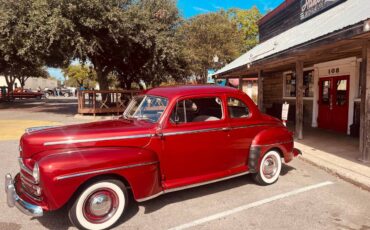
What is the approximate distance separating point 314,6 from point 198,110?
361 inches

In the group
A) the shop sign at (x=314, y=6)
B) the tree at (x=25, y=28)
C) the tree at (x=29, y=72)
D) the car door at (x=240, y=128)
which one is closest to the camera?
the car door at (x=240, y=128)

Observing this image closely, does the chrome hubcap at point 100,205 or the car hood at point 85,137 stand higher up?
the car hood at point 85,137

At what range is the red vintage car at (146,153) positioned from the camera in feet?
12.0

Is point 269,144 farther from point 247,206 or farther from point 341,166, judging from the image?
point 341,166

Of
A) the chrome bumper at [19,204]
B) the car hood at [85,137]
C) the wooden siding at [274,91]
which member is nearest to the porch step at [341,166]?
the car hood at [85,137]

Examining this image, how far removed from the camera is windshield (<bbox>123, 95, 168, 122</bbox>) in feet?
15.0

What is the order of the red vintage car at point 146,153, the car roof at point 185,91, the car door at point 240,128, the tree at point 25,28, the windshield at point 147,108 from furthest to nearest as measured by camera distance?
the tree at point 25,28 → the car door at point 240,128 → the car roof at point 185,91 → the windshield at point 147,108 → the red vintage car at point 146,153

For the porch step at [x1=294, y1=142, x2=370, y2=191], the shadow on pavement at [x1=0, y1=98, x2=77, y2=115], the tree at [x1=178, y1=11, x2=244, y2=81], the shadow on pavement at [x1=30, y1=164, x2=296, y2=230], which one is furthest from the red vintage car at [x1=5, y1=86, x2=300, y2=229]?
the tree at [x1=178, y1=11, x2=244, y2=81]

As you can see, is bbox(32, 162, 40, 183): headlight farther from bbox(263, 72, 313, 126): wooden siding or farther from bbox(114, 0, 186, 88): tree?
bbox(114, 0, 186, 88): tree

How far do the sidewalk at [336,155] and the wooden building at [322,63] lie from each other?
443 mm

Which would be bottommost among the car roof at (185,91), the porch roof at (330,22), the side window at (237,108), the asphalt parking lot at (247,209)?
the asphalt parking lot at (247,209)

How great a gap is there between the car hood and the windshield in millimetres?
247

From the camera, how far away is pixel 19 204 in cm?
369

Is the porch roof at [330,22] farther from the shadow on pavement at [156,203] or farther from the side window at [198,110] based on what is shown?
the shadow on pavement at [156,203]
